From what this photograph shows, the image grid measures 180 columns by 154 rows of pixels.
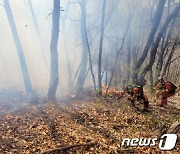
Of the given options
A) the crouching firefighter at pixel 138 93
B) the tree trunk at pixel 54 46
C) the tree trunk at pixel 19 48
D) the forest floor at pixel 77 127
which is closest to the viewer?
the forest floor at pixel 77 127

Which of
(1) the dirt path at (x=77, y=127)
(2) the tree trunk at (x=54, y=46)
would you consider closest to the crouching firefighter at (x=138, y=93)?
(1) the dirt path at (x=77, y=127)

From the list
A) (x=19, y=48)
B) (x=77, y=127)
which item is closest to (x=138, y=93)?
(x=77, y=127)

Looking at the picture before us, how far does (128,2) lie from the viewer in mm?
18719

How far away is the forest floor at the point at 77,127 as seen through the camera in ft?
24.0

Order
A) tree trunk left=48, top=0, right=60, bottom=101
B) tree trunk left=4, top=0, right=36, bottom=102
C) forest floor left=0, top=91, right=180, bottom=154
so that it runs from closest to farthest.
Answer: forest floor left=0, top=91, right=180, bottom=154, tree trunk left=48, top=0, right=60, bottom=101, tree trunk left=4, top=0, right=36, bottom=102

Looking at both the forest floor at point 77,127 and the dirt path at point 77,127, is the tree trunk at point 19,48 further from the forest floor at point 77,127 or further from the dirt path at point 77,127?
the dirt path at point 77,127

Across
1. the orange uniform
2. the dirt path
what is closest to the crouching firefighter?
the orange uniform

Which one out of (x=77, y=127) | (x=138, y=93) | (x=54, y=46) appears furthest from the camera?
(x=54, y=46)

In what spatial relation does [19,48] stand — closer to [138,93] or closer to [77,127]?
[77,127]

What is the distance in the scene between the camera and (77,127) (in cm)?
901

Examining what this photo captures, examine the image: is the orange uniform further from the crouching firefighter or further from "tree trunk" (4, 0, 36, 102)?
"tree trunk" (4, 0, 36, 102)

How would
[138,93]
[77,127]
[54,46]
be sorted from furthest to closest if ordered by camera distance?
[54,46] → [138,93] → [77,127]

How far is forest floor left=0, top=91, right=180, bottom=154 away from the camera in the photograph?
731 centimetres

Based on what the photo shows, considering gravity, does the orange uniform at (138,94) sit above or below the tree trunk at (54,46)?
below
